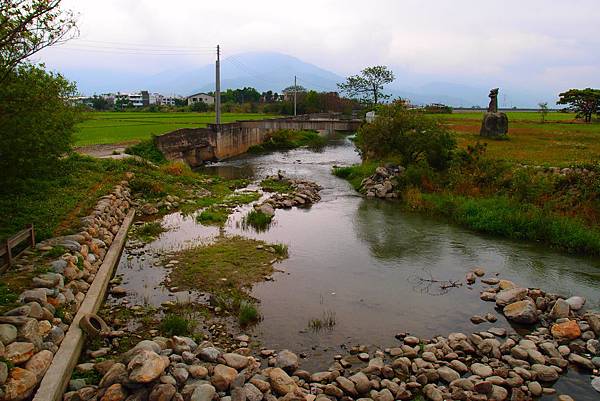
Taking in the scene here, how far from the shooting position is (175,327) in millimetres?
11078

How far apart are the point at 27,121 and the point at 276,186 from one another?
61.2 feet

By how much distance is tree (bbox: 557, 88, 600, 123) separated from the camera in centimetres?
5744

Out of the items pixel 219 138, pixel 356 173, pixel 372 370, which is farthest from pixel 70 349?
pixel 219 138

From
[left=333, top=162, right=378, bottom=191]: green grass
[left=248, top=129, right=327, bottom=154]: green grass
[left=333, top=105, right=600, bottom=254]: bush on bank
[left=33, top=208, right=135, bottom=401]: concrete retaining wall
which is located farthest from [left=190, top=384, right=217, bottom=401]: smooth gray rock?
[left=248, top=129, right=327, bottom=154]: green grass

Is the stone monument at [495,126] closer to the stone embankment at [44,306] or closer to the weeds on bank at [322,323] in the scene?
the weeds on bank at [322,323]

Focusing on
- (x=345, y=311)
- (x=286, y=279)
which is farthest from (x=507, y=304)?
(x=286, y=279)

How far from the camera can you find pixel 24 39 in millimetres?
10961

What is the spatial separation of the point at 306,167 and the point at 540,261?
2766 cm

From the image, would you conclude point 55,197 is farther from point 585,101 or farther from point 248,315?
A: point 585,101

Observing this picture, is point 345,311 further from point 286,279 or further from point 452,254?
point 452,254

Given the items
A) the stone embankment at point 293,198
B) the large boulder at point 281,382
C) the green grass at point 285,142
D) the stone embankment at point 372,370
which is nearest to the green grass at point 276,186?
the stone embankment at point 293,198

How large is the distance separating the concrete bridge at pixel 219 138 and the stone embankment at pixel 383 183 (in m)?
17.5

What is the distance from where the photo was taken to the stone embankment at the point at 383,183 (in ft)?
95.0

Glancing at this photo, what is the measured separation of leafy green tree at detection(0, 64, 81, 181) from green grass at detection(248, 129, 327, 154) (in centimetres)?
4037
